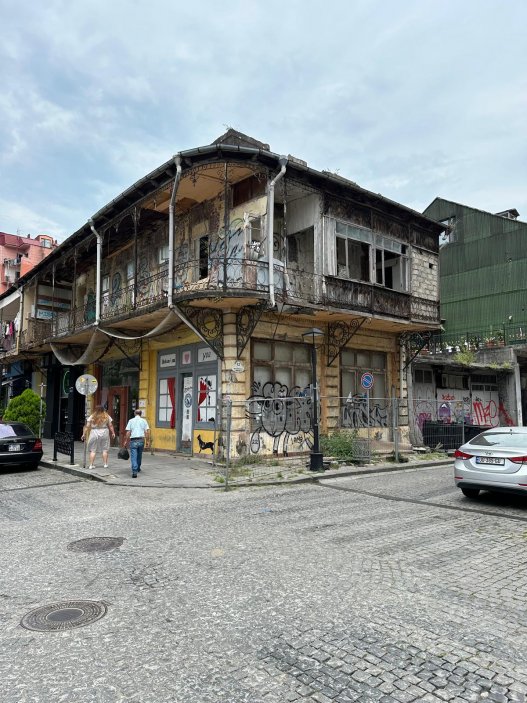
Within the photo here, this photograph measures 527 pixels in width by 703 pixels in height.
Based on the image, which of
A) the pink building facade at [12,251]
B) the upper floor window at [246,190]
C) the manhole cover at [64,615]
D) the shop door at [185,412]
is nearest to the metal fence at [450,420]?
the shop door at [185,412]

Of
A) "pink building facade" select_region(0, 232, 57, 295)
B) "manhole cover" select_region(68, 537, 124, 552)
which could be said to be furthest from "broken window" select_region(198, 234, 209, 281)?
"pink building facade" select_region(0, 232, 57, 295)

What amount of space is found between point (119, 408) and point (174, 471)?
7865 millimetres

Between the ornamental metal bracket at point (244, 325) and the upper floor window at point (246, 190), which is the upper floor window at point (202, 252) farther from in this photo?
the ornamental metal bracket at point (244, 325)

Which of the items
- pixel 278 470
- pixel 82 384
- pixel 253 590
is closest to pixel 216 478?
pixel 278 470

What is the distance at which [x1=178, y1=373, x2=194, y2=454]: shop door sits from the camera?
A: 16.3m

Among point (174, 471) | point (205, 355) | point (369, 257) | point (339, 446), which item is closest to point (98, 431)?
point (174, 471)

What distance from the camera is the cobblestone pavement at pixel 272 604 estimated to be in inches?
131

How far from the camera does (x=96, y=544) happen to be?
6.73m

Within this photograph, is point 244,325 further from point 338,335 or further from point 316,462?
point 316,462

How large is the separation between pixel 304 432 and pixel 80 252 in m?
11.7

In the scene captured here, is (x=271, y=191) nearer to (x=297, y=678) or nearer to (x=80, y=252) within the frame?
(x=80, y=252)

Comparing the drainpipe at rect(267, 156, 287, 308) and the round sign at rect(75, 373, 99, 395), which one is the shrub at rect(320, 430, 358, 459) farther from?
the round sign at rect(75, 373, 99, 395)

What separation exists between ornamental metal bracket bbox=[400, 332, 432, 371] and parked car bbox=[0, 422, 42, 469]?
13.1m

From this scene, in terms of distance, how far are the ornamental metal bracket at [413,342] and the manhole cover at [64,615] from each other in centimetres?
1659
